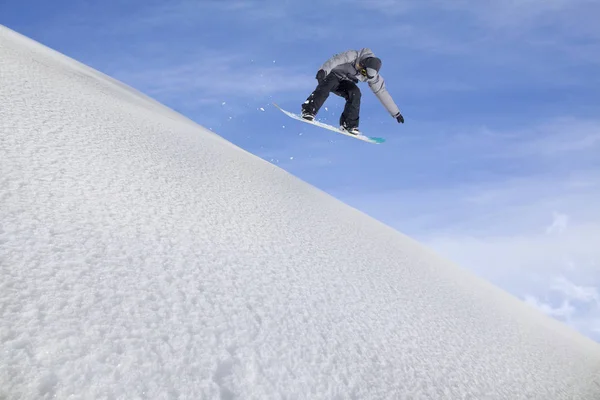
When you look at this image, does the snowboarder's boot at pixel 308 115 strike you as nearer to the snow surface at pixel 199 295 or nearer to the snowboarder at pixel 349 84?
the snowboarder at pixel 349 84

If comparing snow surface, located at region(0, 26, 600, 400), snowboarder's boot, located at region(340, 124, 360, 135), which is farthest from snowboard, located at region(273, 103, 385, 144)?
snow surface, located at region(0, 26, 600, 400)

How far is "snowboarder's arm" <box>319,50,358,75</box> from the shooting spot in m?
7.65

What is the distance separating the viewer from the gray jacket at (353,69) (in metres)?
7.68

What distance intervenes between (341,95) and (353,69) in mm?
633

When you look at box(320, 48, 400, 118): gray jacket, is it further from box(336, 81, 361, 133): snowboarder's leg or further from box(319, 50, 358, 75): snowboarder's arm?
box(336, 81, 361, 133): snowboarder's leg

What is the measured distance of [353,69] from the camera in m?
7.91

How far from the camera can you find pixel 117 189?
7.92ft

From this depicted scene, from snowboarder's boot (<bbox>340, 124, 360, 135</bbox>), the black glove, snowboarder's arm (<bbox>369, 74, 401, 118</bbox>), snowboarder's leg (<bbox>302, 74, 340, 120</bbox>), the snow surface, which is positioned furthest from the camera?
snowboarder's boot (<bbox>340, 124, 360, 135</bbox>)

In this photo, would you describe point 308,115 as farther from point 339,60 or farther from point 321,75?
point 339,60

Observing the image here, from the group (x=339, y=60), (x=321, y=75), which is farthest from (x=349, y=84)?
(x=321, y=75)

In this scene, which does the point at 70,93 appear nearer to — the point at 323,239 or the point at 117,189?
the point at 117,189

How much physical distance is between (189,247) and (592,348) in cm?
402

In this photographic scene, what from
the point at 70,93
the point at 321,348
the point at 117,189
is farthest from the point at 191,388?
the point at 70,93

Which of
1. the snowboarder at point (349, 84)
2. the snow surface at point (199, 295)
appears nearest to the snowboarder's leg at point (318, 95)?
the snowboarder at point (349, 84)
